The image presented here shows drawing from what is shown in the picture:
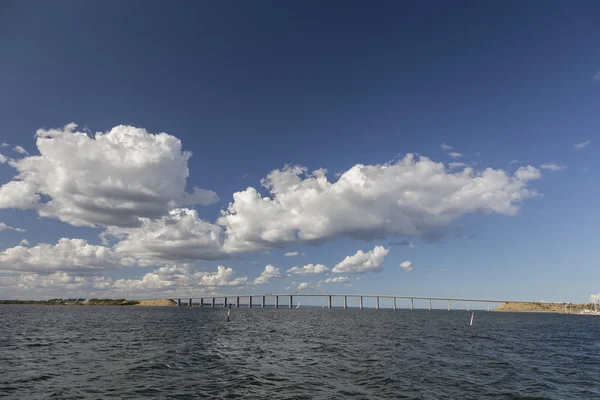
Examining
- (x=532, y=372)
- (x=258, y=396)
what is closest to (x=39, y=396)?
(x=258, y=396)

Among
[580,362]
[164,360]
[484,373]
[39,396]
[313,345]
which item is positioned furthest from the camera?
[313,345]

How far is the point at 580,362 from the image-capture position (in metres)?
43.3

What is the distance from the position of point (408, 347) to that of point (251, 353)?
78.3 ft

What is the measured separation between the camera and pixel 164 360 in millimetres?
37312

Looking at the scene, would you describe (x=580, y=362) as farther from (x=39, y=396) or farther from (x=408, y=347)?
(x=39, y=396)

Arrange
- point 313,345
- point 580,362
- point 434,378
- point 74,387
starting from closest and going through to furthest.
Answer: point 74,387 < point 434,378 < point 580,362 < point 313,345

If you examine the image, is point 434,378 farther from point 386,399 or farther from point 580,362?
point 580,362

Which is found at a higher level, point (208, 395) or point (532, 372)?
point (208, 395)

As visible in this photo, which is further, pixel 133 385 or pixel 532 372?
pixel 532 372

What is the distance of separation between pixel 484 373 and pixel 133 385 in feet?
105

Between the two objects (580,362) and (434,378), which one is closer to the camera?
(434,378)

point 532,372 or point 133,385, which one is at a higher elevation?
point 133,385

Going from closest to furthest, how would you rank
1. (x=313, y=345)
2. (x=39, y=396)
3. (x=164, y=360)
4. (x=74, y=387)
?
1. (x=39, y=396)
2. (x=74, y=387)
3. (x=164, y=360)
4. (x=313, y=345)

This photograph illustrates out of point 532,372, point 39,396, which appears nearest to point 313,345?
point 532,372
